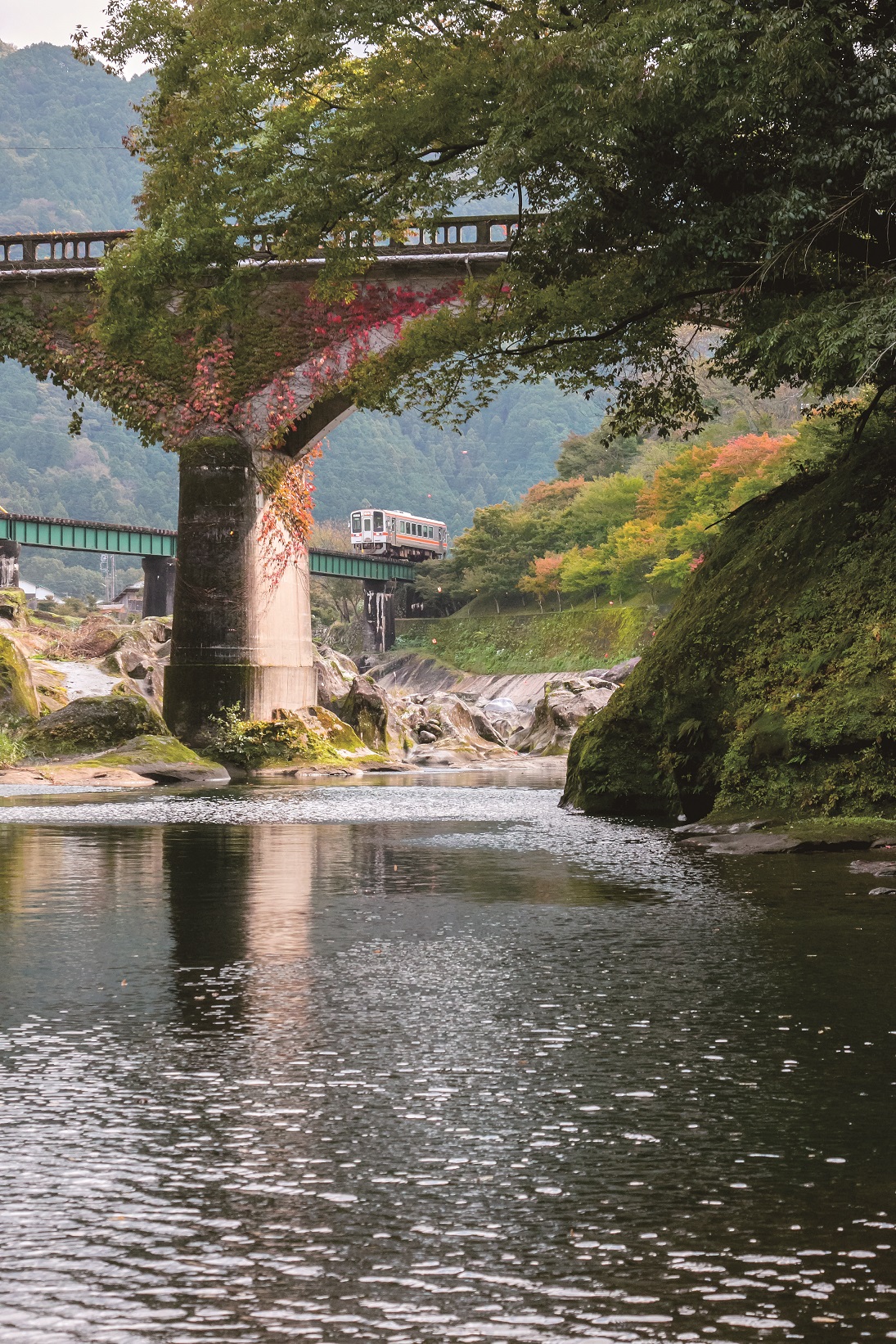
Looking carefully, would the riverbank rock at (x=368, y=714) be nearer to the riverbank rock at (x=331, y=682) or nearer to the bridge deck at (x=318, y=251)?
the riverbank rock at (x=331, y=682)

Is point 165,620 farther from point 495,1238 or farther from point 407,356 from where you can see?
point 495,1238

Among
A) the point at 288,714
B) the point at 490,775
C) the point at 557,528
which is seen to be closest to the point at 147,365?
the point at 288,714

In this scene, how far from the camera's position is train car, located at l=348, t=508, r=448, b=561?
92.1 metres


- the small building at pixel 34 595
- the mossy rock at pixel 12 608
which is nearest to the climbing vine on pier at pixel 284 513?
the mossy rock at pixel 12 608

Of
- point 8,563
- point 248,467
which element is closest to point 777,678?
point 248,467

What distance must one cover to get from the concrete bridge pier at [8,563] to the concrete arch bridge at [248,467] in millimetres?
37250

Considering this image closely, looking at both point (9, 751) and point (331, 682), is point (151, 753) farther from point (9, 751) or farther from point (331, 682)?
point (331, 682)

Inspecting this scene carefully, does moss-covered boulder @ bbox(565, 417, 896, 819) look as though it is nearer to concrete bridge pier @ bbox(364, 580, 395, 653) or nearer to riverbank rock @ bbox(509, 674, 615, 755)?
riverbank rock @ bbox(509, 674, 615, 755)

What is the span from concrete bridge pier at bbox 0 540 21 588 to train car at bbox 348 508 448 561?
31307 millimetres

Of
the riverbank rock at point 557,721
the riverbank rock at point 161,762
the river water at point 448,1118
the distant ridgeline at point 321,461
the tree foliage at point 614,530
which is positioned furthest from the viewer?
the distant ridgeline at point 321,461

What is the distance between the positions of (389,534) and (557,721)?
55525mm

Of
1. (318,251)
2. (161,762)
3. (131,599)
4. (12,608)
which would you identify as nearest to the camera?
(161,762)

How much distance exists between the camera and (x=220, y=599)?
2598 centimetres

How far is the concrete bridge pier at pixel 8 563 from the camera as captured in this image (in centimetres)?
6238
